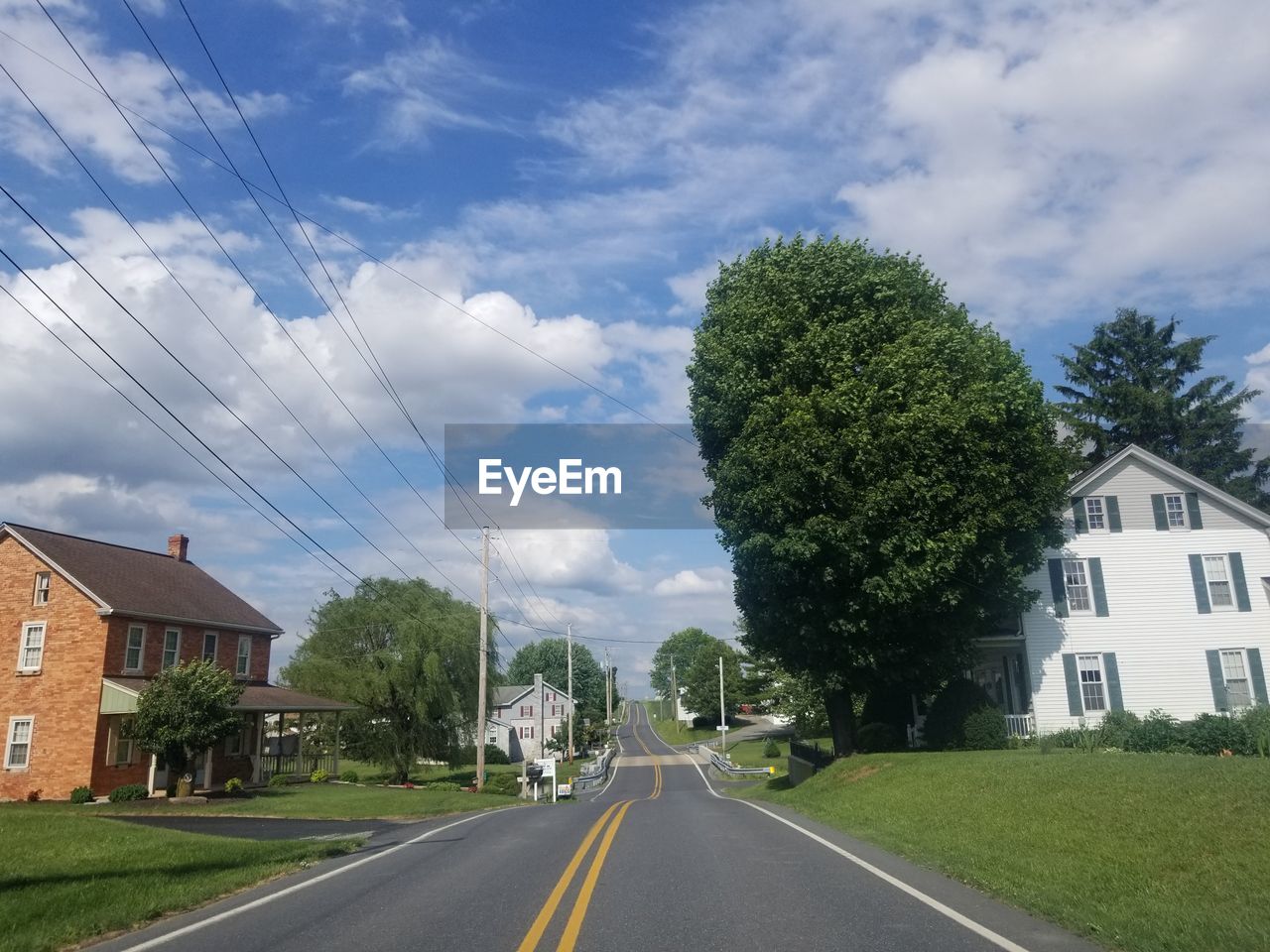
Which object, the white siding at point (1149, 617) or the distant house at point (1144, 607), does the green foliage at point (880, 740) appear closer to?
the distant house at point (1144, 607)

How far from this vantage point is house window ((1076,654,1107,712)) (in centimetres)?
3422

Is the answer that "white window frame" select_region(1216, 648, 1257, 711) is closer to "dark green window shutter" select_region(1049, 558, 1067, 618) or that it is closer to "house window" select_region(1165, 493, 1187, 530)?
"house window" select_region(1165, 493, 1187, 530)

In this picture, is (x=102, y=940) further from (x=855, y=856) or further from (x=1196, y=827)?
(x=1196, y=827)

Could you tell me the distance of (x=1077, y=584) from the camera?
35250mm

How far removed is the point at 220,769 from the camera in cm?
3912

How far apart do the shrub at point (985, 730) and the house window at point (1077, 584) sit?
641 centimetres

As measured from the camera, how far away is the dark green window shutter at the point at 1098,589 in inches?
1378

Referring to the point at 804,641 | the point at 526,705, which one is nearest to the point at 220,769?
the point at 804,641

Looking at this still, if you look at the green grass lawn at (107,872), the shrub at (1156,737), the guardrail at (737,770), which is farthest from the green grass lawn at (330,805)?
the guardrail at (737,770)

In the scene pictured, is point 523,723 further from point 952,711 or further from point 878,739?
point 952,711

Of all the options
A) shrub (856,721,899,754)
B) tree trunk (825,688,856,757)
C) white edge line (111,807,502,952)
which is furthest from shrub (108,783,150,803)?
shrub (856,721,899,754)

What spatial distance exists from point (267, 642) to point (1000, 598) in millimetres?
32482

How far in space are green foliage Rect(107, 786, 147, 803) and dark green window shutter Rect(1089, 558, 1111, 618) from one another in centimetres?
3447

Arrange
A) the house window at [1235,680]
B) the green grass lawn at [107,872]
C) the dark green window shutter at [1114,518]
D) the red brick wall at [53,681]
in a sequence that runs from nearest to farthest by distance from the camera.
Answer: the green grass lawn at [107,872], the red brick wall at [53,681], the house window at [1235,680], the dark green window shutter at [1114,518]
